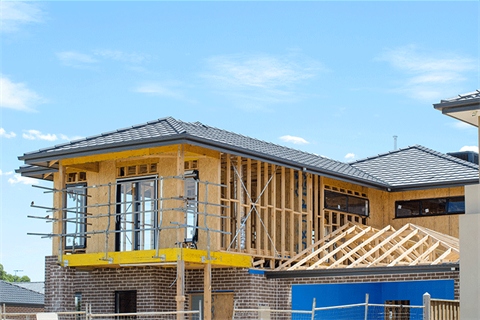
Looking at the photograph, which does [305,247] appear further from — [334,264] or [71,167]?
[71,167]

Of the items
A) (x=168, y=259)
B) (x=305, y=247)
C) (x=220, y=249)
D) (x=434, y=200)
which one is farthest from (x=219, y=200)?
(x=434, y=200)

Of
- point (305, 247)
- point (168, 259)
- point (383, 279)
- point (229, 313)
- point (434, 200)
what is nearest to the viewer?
point (168, 259)

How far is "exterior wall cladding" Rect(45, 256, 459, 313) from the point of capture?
68.0ft

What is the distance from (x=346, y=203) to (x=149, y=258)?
9.42 metres

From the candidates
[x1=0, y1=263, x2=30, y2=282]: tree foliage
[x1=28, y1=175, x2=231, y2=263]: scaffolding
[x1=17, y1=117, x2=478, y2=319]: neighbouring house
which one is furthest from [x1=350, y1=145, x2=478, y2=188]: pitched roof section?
[x1=0, y1=263, x2=30, y2=282]: tree foliage

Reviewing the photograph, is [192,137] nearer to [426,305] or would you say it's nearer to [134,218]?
[134,218]

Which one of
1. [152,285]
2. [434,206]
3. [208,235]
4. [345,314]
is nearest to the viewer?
[208,235]

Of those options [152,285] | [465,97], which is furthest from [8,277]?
[465,97]

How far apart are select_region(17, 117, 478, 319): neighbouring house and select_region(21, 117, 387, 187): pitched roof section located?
63 millimetres

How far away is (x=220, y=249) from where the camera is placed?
792 inches

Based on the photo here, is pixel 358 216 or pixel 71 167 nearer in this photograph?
pixel 71 167

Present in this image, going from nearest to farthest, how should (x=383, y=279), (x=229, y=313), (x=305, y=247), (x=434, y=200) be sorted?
(x=383, y=279) → (x=229, y=313) → (x=305, y=247) → (x=434, y=200)

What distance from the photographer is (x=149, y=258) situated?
18703 mm

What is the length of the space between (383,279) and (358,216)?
6495 mm
